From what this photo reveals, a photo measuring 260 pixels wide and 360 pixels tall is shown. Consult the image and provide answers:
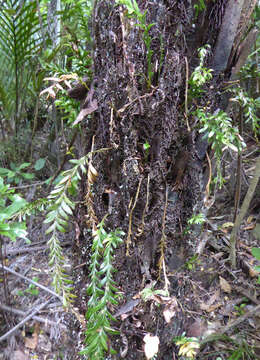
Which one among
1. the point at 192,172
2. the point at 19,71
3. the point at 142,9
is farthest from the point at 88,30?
the point at 19,71

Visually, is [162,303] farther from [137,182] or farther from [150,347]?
[137,182]

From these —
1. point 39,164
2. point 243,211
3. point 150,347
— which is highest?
point 39,164

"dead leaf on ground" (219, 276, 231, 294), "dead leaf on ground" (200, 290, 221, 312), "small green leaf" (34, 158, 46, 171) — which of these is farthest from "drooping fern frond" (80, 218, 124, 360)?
"small green leaf" (34, 158, 46, 171)

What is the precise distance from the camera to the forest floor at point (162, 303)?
29.6 inches

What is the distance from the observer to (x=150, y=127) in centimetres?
65

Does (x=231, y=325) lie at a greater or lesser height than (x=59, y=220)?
lesser

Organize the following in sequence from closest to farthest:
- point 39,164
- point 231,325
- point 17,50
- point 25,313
Result: point 231,325 → point 25,313 → point 17,50 → point 39,164

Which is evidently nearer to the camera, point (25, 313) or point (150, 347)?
point (150, 347)

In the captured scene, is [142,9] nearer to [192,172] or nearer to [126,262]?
[192,172]

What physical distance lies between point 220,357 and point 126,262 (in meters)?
0.85

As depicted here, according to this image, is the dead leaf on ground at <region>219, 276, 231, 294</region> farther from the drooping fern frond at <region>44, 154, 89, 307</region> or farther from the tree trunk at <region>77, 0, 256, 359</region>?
the drooping fern frond at <region>44, 154, 89, 307</region>

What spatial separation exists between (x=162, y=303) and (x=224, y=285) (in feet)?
3.33

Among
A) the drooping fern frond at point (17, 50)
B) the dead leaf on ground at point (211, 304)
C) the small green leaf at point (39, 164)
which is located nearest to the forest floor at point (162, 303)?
the dead leaf on ground at point (211, 304)

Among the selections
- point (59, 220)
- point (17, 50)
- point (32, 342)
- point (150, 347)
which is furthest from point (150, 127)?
point (17, 50)
